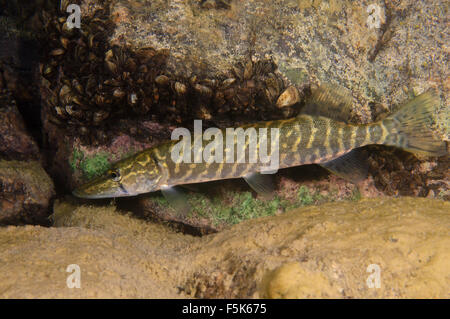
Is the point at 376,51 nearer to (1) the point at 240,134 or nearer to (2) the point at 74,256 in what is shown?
(1) the point at 240,134

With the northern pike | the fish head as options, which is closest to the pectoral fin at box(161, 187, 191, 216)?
the northern pike

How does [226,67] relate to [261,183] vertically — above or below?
above

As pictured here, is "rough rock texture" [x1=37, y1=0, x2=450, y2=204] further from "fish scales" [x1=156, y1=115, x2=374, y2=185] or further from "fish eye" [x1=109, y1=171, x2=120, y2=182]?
"fish eye" [x1=109, y1=171, x2=120, y2=182]

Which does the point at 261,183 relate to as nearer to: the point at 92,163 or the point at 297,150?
the point at 297,150

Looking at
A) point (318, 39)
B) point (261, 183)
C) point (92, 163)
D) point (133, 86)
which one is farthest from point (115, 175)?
point (318, 39)

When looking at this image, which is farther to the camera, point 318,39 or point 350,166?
point 318,39

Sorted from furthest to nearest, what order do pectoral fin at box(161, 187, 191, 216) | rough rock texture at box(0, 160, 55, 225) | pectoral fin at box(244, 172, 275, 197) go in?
rough rock texture at box(0, 160, 55, 225) → pectoral fin at box(161, 187, 191, 216) → pectoral fin at box(244, 172, 275, 197)
